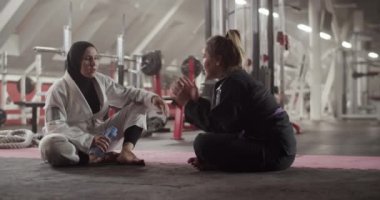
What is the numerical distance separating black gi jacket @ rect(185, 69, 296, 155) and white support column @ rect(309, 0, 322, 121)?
284 inches

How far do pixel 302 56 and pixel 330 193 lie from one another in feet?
21.1

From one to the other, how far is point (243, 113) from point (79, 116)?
939mm

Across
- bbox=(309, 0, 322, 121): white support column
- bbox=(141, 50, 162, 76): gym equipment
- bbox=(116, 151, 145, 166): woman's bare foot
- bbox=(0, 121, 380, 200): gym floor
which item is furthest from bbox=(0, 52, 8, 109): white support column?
bbox=(309, 0, 322, 121): white support column

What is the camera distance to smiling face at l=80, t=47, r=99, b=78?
8.94 ft

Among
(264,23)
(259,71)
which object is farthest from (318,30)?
(259,71)

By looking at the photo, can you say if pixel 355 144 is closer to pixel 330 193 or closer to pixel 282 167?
pixel 282 167

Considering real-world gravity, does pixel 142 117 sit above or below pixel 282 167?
above

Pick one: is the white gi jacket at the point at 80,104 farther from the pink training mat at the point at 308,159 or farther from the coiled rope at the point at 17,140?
the coiled rope at the point at 17,140

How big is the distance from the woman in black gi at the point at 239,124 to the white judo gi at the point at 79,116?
Result: 0.50m

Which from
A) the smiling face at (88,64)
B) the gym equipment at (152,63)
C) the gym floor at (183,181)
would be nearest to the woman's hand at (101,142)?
the gym floor at (183,181)

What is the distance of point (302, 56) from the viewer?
7.98 metres

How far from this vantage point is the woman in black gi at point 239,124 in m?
2.25

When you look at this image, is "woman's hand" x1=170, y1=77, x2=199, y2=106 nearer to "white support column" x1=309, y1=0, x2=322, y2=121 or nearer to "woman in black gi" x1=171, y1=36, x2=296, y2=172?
Answer: "woman in black gi" x1=171, y1=36, x2=296, y2=172

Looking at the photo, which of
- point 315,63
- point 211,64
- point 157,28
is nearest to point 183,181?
point 211,64
